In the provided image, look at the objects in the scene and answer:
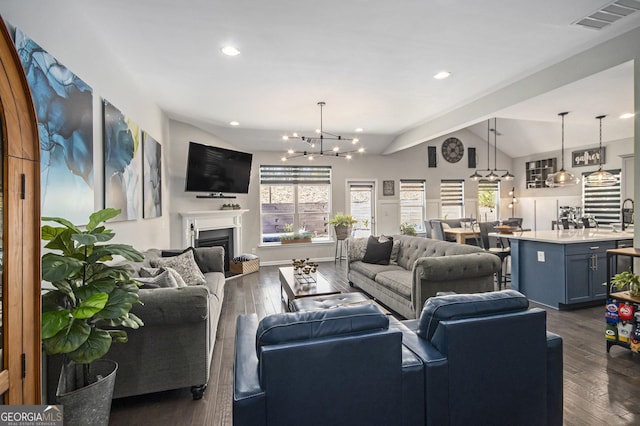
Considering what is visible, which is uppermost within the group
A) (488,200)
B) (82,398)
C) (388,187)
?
(388,187)

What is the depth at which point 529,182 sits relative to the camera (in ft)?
29.3

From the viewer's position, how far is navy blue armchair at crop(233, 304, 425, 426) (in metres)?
1.34

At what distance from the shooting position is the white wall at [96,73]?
77.0 inches

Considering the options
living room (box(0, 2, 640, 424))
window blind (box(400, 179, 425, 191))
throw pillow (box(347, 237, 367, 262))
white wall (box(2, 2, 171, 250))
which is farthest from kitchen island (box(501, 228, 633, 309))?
white wall (box(2, 2, 171, 250))

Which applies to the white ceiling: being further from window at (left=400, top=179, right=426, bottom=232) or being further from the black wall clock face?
the black wall clock face

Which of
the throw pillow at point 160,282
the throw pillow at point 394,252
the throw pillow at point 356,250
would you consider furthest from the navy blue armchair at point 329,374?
the throw pillow at point 356,250

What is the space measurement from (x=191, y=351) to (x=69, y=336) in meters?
0.91

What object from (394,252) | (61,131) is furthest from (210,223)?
(61,131)

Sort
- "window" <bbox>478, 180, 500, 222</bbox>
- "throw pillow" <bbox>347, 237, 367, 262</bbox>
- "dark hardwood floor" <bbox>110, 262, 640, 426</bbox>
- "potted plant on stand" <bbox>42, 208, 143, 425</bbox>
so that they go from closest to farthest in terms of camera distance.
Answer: "potted plant on stand" <bbox>42, 208, 143, 425</bbox> → "dark hardwood floor" <bbox>110, 262, 640, 426</bbox> → "throw pillow" <bbox>347, 237, 367, 262</bbox> → "window" <bbox>478, 180, 500, 222</bbox>

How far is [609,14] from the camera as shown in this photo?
8.68 feet

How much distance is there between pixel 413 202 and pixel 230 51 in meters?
6.46

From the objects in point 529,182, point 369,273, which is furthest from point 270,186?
point 529,182

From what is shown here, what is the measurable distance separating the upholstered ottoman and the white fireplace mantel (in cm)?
319

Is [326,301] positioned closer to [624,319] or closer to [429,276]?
[429,276]
